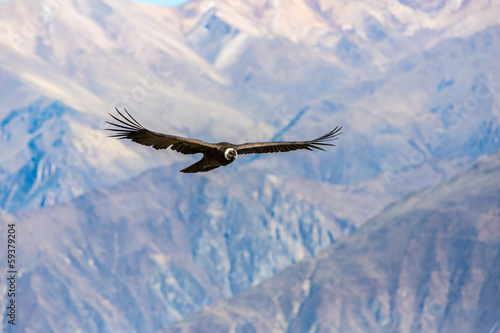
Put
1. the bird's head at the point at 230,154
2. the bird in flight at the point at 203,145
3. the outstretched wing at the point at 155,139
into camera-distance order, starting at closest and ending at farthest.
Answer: the outstretched wing at the point at 155,139 → the bird in flight at the point at 203,145 → the bird's head at the point at 230,154

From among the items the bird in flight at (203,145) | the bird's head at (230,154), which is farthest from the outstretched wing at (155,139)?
the bird's head at (230,154)

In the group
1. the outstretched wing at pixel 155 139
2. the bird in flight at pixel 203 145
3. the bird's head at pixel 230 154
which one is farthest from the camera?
the bird's head at pixel 230 154

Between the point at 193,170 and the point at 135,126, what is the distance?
317 cm

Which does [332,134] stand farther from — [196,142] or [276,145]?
[196,142]

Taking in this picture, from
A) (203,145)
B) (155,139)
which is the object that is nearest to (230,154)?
(203,145)

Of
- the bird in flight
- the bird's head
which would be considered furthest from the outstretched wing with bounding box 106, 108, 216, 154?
the bird's head

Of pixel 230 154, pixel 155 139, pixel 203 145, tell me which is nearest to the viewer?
pixel 155 139

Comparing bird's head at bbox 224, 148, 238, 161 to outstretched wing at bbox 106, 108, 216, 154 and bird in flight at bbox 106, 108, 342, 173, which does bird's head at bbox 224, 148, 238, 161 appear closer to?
bird in flight at bbox 106, 108, 342, 173

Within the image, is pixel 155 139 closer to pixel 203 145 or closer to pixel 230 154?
pixel 203 145

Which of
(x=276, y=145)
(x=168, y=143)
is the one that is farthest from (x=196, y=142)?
(x=276, y=145)

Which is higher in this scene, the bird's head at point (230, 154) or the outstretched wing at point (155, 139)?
the outstretched wing at point (155, 139)

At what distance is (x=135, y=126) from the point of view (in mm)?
27266

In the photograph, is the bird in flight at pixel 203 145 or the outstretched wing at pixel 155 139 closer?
the outstretched wing at pixel 155 139

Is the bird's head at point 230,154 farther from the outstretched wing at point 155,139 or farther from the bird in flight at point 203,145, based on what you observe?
the outstretched wing at point 155,139
